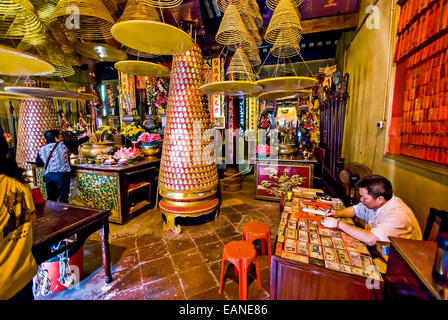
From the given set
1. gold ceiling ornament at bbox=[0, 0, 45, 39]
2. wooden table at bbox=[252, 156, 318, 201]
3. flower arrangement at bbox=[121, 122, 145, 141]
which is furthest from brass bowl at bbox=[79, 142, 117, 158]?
wooden table at bbox=[252, 156, 318, 201]

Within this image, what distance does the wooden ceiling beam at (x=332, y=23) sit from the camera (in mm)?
4930

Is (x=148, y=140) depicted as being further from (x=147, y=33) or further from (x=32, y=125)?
(x=147, y=33)

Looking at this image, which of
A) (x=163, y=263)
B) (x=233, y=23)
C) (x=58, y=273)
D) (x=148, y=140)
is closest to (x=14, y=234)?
(x=58, y=273)

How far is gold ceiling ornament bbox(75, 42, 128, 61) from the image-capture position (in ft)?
8.70

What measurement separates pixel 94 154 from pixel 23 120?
2.62 metres

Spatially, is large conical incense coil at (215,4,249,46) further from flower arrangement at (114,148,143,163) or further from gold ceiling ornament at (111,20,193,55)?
flower arrangement at (114,148,143,163)

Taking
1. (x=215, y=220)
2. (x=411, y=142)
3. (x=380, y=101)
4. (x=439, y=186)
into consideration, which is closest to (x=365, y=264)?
(x=439, y=186)

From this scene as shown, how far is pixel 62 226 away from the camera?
1927mm

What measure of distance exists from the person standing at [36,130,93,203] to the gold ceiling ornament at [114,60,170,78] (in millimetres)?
2354

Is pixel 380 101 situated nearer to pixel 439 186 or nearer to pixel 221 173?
pixel 439 186

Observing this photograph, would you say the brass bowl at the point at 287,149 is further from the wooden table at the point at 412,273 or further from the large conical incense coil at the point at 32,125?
the large conical incense coil at the point at 32,125

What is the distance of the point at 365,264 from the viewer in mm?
1501

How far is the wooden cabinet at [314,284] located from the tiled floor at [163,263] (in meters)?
0.93
